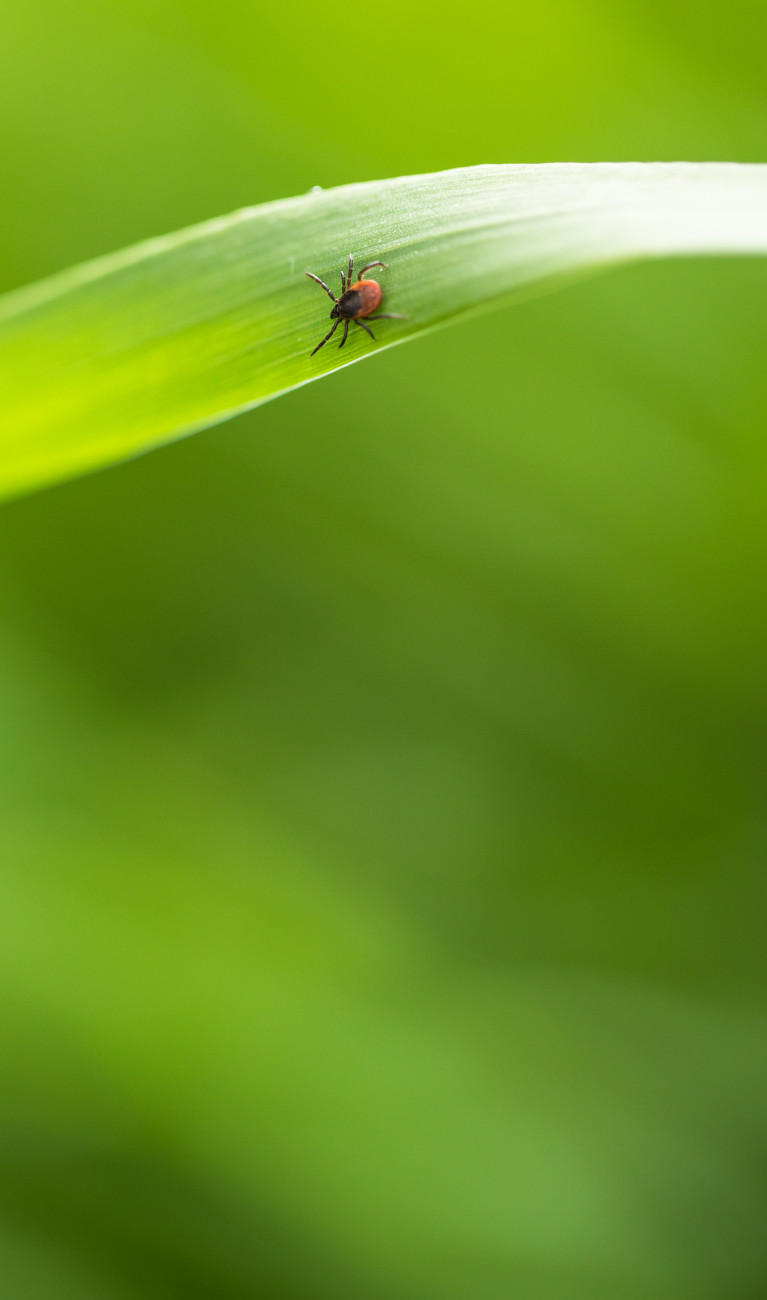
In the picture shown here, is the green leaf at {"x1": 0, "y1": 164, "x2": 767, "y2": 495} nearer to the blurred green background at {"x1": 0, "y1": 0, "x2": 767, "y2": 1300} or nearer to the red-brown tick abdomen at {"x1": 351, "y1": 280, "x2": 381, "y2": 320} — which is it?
the red-brown tick abdomen at {"x1": 351, "y1": 280, "x2": 381, "y2": 320}

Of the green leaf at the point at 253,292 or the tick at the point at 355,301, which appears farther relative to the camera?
the tick at the point at 355,301

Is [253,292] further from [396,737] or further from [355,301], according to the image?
[396,737]

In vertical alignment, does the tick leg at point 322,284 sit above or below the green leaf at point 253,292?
above

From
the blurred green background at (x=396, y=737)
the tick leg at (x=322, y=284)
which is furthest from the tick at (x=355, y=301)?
the blurred green background at (x=396, y=737)

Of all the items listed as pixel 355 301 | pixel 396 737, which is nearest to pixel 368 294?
pixel 355 301

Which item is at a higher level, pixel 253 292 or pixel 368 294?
pixel 368 294

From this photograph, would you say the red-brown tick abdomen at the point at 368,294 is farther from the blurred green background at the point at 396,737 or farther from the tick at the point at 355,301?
the blurred green background at the point at 396,737
